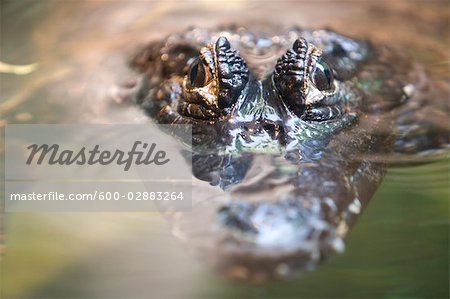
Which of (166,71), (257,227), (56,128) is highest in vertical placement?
(257,227)

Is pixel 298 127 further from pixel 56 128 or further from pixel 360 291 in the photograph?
pixel 56 128

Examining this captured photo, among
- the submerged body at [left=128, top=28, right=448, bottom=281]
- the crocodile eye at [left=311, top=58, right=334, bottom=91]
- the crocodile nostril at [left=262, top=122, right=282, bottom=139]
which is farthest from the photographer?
the crocodile eye at [left=311, top=58, right=334, bottom=91]

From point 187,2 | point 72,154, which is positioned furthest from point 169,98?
point 187,2
